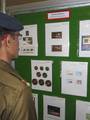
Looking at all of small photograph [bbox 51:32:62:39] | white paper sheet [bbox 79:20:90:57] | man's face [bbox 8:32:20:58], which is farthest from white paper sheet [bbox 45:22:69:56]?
man's face [bbox 8:32:20:58]

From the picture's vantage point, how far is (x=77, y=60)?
5.54 feet

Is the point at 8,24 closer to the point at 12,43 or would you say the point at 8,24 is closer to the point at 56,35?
the point at 12,43

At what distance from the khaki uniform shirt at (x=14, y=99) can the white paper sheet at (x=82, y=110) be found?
562 millimetres

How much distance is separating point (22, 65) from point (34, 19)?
391 mm

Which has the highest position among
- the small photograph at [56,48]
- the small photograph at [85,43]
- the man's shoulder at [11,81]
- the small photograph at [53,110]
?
the small photograph at [85,43]

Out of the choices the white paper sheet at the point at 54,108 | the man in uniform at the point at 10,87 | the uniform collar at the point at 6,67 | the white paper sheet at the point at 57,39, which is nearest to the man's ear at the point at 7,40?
the man in uniform at the point at 10,87

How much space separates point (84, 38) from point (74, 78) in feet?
0.94

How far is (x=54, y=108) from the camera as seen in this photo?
72.6 inches

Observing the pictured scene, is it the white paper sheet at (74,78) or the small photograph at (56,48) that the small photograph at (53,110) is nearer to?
the white paper sheet at (74,78)

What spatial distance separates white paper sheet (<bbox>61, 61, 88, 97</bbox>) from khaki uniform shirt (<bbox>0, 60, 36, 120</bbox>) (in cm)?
55

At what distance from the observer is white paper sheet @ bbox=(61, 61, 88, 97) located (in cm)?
166

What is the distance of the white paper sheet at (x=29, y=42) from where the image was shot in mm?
1923

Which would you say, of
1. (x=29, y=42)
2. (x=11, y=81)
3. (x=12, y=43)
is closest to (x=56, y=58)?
(x=29, y=42)

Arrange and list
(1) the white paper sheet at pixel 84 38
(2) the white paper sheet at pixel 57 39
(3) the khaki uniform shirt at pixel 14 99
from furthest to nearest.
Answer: (2) the white paper sheet at pixel 57 39
(1) the white paper sheet at pixel 84 38
(3) the khaki uniform shirt at pixel 14 99
